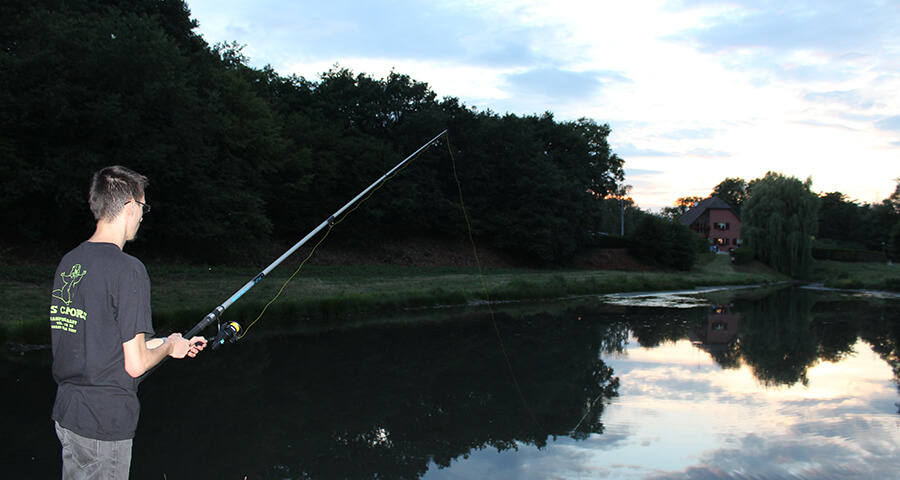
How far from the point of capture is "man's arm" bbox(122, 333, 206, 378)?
2891 mm

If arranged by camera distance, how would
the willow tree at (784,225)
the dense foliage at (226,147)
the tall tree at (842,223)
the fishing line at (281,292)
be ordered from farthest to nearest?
the tall tree at (842,223) < the willow tree at (784,225) < the dense foliage at (226,147) < the fishing line at (281,292)

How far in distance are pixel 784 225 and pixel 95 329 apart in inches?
1926

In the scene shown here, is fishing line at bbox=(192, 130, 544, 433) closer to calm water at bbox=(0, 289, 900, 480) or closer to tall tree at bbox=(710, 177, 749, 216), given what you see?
calm water at bbox=(0, 289, 900, 480)

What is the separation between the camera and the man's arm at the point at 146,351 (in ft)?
9.48

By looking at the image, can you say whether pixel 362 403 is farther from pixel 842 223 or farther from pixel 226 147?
pixel 842 223

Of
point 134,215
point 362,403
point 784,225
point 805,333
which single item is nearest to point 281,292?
point 362,403

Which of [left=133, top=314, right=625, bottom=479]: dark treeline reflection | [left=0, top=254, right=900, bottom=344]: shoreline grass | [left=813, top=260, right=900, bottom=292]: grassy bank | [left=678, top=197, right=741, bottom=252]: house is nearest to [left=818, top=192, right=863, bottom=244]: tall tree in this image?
[left=678, top=197, right=741, bottom=252]: house

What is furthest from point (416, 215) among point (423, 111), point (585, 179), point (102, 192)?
point (102, 192)

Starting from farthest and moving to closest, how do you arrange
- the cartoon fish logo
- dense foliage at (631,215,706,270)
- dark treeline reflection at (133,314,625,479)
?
dense foliage at (631,215,706,270)
dark treeline reflection at (133,314,625,479)
the cartoon fish logo

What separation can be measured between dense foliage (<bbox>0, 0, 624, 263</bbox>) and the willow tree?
1216 centimetres

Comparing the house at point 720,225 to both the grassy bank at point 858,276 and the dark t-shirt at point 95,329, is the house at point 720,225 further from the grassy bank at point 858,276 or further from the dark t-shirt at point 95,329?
the dark t-shirt at point 95,329

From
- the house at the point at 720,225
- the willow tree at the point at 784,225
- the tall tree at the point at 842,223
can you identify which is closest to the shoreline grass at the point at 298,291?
the willow tree at the point at 784,225

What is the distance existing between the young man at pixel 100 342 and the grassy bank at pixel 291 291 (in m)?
10.8

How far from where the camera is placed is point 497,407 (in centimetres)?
871
